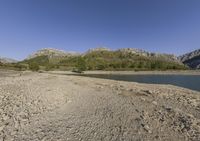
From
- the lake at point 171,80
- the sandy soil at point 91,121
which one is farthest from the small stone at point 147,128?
the lake at point 171,80

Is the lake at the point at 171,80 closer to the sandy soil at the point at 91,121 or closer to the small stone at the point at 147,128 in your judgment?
the sandy soil at the point at 91,121

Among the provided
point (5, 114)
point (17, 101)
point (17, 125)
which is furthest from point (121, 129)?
point (17, 101)

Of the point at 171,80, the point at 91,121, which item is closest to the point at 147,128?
the point at 91,121

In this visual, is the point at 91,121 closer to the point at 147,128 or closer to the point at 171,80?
the point at 147,128

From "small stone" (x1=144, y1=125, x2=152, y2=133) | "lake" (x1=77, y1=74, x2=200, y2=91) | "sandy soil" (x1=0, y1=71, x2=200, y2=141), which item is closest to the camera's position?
"sandy soil" (x1=0, y1=71, x2=200, y2=141)

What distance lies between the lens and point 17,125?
12.4 metres

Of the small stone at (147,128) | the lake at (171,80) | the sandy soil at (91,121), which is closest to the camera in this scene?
the sandy soil at (91,121)

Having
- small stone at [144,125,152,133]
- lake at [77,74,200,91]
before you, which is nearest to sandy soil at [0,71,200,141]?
small stone at [144,125,152,133]

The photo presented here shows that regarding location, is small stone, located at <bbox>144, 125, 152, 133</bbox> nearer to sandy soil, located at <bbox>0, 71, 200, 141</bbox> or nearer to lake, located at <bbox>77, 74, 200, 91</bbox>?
sandy soil, located at <bbox>0, 71, 200, 141</bbox>

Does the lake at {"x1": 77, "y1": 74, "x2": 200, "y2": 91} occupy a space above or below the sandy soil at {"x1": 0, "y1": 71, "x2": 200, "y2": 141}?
below

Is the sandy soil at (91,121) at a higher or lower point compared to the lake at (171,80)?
higher

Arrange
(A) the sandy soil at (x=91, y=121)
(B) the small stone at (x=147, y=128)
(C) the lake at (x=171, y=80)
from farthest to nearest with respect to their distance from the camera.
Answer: (C) the lake at (x=171, y=80)
(B) the small stone at (x=147, y=128)
(A) the sandy soil at (x=91, y=121)

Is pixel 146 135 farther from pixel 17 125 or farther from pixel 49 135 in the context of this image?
pixel 17 125

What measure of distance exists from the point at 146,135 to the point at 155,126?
164 cm
